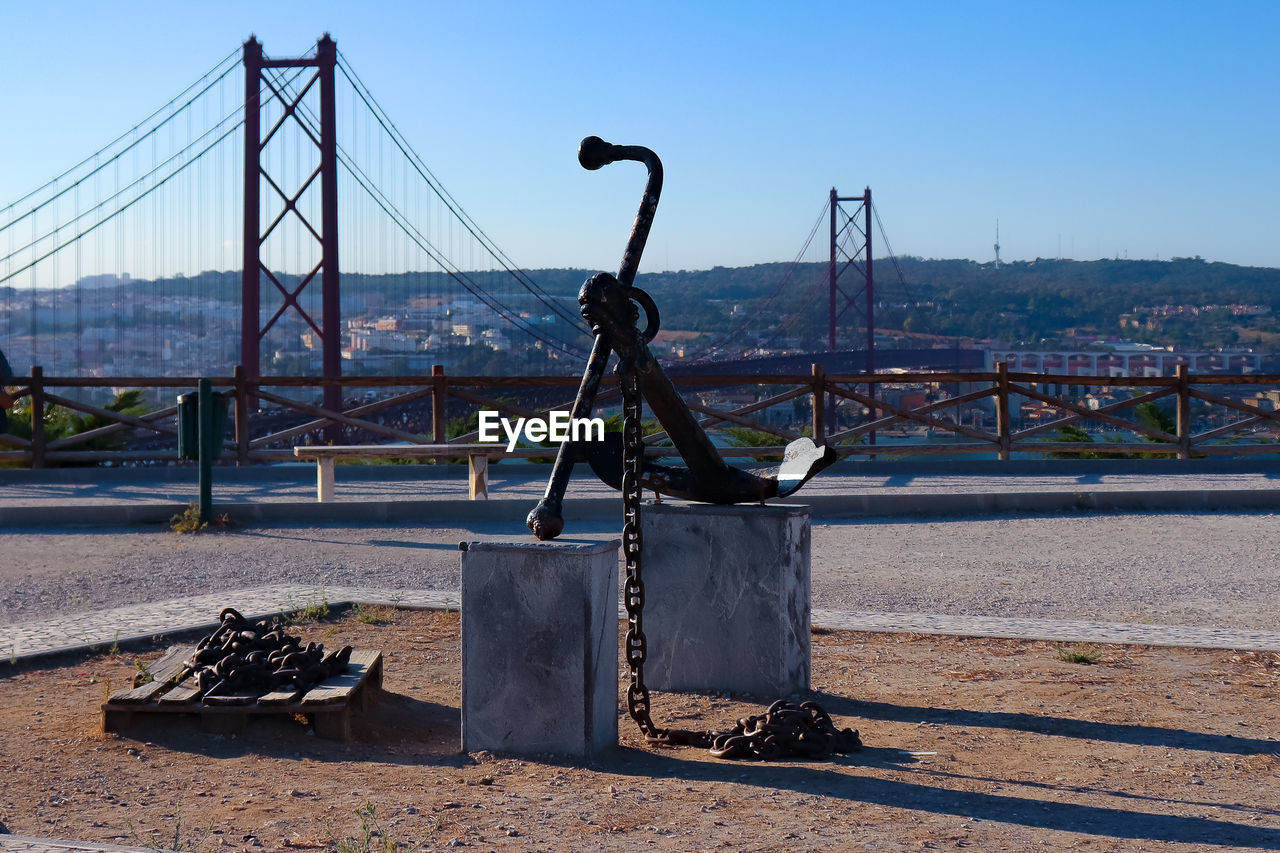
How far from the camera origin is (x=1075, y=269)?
63.1 meters

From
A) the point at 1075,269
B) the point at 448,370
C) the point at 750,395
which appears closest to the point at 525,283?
the point at 448,370

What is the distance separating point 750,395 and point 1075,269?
50.1m

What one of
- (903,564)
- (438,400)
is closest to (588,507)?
(903,564)

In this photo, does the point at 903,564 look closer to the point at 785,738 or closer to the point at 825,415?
the point at 785,738

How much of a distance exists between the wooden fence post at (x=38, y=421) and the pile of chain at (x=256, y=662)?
36.0 feet

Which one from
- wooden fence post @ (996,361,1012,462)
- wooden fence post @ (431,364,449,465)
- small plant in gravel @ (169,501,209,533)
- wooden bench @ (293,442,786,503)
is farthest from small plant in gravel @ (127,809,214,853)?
wooden fence post @ (996,361,1012,462)

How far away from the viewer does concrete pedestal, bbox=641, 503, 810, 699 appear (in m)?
5.25

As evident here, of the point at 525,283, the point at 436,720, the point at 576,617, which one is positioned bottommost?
the point at 436,720

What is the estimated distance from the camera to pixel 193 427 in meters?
11.3

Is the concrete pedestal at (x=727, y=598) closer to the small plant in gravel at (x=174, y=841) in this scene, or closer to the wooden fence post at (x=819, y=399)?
the small plant in gravel at (x=174, y=841)

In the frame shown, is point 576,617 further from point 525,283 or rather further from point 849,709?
point 525,283

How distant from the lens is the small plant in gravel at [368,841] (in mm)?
3264

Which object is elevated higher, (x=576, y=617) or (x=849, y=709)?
(x=576, y=617)

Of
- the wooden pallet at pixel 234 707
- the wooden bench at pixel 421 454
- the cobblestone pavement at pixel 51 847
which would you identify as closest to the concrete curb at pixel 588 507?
the wooden bench at pixel 421 454
